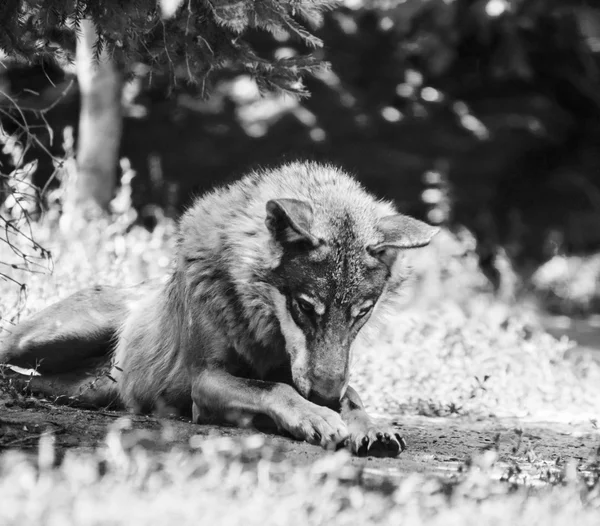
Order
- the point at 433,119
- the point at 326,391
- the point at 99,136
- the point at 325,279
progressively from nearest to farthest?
the point at 326,391 → the point at 325,279 → the point at 99,136 → the point at 433,119

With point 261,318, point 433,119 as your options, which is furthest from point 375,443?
point 433,119

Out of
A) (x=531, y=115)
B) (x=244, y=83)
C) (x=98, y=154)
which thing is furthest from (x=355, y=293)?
(x=531, y=115)

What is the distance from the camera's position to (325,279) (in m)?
4.55

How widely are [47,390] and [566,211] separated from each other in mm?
10336

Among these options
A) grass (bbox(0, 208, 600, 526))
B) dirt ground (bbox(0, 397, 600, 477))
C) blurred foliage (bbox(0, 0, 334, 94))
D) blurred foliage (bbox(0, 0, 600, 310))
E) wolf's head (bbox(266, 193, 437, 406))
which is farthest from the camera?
blurred foliage (bbox(0, 0, 600, 310))

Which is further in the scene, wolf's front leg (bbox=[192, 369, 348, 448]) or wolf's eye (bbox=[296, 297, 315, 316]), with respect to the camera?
wolf's eye (bbox=[296, 297, 315, 316])

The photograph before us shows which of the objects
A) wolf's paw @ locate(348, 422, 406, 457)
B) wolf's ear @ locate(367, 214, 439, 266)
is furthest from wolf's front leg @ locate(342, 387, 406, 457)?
wolf's ear @ locate(367, 214, 439, 266)

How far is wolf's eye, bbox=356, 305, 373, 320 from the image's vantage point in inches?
183

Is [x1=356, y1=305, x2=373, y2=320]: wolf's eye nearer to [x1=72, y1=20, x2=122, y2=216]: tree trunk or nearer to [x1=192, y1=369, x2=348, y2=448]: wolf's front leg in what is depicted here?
[x1=192, y1=369, x2=348, y2=448]: wolf's front leg

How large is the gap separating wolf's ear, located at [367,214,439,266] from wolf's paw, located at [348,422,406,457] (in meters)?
1.00

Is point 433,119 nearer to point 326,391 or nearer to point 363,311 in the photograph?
point 363,311

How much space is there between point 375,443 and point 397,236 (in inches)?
46.3

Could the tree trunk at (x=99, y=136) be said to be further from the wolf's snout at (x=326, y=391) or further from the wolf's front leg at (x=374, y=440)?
the wolf's front leg at (x=374, y=440)

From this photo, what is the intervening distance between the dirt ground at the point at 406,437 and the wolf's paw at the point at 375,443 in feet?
0.23
